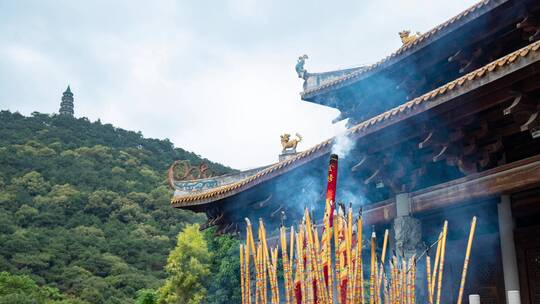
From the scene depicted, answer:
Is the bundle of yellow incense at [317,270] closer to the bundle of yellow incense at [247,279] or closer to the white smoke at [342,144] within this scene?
the bundle of yellow incense at [247,279]

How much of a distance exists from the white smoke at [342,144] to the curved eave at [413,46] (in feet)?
6.65

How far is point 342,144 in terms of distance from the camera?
5793 mm

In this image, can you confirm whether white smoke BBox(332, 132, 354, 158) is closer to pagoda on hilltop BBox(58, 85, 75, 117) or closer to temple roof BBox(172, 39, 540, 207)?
temple roof BBox(172, 39, 540, 207)

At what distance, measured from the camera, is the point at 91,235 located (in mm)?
40031

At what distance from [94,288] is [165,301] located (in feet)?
44.1

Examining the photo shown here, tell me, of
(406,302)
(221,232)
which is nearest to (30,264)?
(221,232)

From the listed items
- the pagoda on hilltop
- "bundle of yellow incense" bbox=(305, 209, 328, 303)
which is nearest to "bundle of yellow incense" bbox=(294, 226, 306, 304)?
"bundle of yellow incense" bbox=(305, 209, 328, 303)

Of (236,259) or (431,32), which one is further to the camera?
(236,259)

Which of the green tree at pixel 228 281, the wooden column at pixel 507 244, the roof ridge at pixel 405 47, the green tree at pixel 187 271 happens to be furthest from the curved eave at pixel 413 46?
the green tree at pixel 187 271

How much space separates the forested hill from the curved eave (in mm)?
19453

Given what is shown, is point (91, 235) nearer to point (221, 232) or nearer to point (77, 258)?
point (77, 258)

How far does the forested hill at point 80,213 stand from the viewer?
114ft

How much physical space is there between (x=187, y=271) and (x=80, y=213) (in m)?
23.6

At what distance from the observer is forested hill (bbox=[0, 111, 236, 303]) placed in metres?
34.6
